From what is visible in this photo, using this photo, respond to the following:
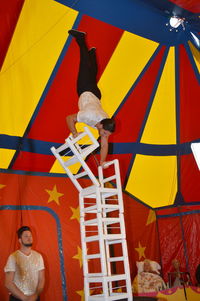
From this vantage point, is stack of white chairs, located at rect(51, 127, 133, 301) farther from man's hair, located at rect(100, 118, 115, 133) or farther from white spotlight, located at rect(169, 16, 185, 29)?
white spotlight, located at rect(169, 16, 185, 29)

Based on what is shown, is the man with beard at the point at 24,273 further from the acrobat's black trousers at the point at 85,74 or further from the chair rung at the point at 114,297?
the acrobat's black trousers at the point at 85,74

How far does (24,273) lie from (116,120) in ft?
9.77

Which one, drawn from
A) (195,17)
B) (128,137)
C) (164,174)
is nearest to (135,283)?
(164,174)

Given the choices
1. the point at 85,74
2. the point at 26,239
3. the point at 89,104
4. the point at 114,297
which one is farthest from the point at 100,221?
the point at 85,74

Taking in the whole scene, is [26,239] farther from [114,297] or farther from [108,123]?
[108,123]

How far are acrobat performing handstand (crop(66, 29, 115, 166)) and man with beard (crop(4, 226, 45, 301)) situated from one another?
1263 mm

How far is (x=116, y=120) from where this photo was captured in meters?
5.66

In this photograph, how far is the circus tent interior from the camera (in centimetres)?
421

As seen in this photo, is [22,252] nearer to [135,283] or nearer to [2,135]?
[2,135]

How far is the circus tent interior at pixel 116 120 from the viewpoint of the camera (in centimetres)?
421

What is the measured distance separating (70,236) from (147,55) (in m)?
3.20

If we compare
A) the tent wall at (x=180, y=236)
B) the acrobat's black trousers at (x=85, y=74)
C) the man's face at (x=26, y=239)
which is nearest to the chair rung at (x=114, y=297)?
the man's face at (x=26, y=239)

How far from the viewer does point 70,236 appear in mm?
5699

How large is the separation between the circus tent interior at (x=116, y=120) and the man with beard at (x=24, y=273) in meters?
1.32
